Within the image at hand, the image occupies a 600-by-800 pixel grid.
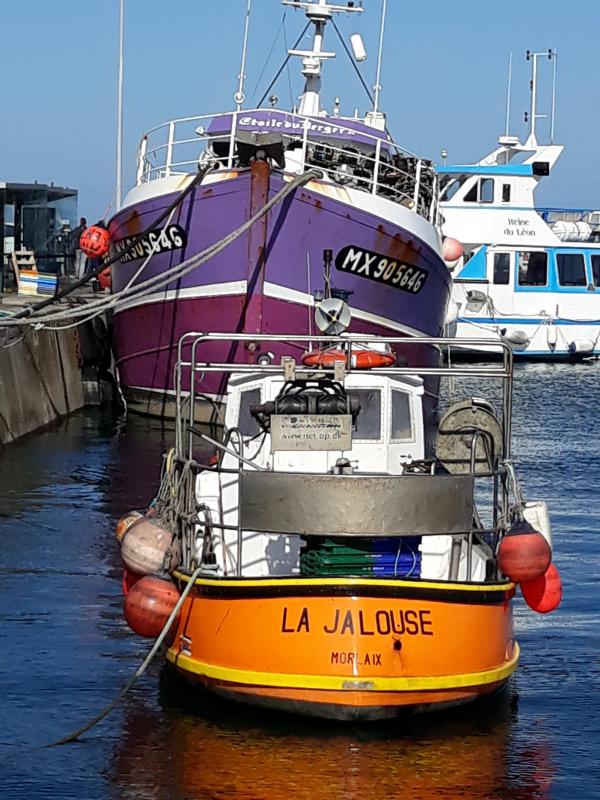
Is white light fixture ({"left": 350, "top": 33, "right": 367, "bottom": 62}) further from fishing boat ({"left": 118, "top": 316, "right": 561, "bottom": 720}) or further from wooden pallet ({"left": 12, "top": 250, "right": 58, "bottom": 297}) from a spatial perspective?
fishing boat ({"left": 118, "top": 316, "right": 561, "bottom": 720})

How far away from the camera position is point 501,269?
4138 cm

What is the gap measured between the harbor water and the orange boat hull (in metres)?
0.28

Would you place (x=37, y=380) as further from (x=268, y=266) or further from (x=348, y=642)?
(x=348, y=642)

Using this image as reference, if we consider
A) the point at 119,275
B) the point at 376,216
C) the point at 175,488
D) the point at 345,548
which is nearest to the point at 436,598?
the point at 345,548

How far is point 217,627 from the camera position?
880 centimetres

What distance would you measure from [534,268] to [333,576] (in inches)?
1338

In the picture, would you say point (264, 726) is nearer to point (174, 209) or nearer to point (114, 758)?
point (114, 758)

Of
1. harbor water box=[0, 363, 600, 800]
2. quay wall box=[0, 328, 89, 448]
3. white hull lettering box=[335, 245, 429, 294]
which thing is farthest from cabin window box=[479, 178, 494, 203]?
harbor water box=[0, 363, 600, 800]

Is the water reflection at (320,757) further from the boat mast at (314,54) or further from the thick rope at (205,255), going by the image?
the boat mast at (314,54)

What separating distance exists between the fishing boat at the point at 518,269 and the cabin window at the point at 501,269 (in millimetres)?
28

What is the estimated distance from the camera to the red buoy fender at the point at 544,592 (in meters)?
9.54

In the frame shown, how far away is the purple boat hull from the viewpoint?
2066 centimetres

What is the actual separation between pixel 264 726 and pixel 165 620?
894mm

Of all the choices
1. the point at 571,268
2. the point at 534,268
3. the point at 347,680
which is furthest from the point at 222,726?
the point at 571,268
